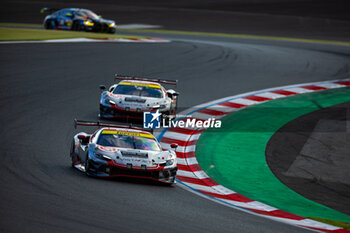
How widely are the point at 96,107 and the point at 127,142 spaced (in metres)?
6.25

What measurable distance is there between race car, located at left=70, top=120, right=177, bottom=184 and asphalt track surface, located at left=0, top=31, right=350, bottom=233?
225mm

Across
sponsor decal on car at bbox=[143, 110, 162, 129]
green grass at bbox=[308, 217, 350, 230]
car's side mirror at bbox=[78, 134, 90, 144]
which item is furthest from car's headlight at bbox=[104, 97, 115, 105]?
green grass at bbox=[308, 217, 350, 230]

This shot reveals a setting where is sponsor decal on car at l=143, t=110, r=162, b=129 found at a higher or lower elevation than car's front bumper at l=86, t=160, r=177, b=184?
higher

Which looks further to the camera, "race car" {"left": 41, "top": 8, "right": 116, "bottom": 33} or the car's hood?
"race car" {"left": 41, "top": 8, "right": 116, "bottom": 33}

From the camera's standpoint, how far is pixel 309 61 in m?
28.0

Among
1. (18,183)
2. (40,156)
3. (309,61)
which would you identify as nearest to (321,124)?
(40,156)

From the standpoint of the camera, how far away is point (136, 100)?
16.4m

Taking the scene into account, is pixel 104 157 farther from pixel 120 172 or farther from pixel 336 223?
pixel 336 223

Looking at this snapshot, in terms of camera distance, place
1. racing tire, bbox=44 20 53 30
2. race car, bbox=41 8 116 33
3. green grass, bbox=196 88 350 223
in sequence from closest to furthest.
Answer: green grass, bbox=196 88 350 223
race car, bbox=41 8 116 33
racing tire, bbox=44 20 53 30

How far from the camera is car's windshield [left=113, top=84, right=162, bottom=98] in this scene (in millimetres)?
16859

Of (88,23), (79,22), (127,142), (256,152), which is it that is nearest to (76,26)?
(79,22)

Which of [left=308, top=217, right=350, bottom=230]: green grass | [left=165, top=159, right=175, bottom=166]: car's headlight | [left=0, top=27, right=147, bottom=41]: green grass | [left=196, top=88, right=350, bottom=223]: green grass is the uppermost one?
[left=165, top=159, right=175, bottom=166]: car's headlight

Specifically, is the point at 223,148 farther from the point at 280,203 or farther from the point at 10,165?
the point at 10,165

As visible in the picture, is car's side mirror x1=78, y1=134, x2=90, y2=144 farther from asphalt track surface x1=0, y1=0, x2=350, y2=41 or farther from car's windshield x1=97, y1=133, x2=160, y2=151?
asphalt track surface x1=0, y1=0, x2=350, y2=41
